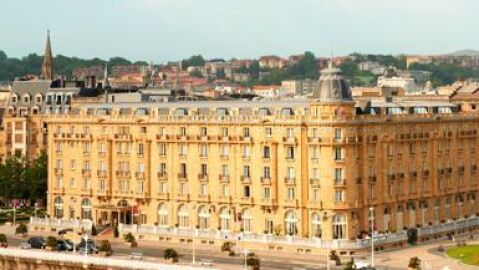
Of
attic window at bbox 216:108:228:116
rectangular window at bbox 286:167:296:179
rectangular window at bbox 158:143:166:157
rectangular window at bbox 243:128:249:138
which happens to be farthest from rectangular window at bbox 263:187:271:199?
rectangular window at bbox 158:143:166:157

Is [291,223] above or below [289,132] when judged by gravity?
below

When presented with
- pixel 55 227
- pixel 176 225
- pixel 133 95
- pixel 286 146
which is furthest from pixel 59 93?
pixel 286 146

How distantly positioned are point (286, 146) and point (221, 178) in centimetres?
1013

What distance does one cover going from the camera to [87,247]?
423 ft

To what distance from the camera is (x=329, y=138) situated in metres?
133

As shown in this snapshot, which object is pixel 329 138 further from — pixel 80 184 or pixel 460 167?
pixel 80 184

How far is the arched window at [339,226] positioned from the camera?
436ft

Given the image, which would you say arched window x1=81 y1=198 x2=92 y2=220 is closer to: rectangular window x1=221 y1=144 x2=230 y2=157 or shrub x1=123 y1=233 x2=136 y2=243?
shrub x1=123 y1=233 x2=136 y2=243

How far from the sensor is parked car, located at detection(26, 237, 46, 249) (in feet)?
442

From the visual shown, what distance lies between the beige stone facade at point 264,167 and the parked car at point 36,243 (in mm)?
16349

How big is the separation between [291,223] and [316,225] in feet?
11.6

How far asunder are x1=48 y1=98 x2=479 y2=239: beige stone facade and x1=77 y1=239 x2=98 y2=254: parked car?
50.5 feet

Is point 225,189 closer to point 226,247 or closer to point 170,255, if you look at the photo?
point 226,247

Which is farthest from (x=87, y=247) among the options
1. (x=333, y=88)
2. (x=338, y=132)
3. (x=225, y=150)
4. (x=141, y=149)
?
(x=333, y=88)
